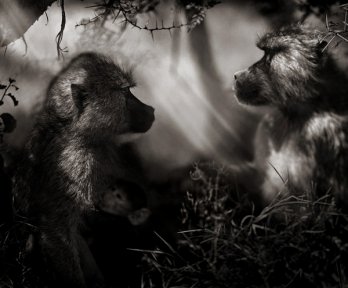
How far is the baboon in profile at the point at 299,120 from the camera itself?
221 centimetres

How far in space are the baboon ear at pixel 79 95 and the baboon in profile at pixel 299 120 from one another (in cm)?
76

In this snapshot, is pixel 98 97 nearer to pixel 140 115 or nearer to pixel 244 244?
pixel 140 115

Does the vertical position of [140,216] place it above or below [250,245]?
above

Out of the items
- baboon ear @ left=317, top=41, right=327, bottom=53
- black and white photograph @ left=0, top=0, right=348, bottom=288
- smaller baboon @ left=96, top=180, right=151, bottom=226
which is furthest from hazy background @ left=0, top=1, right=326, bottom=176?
baboon ear @ left=317, top=41, right=327, bottom=53

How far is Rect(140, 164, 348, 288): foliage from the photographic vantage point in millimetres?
2139

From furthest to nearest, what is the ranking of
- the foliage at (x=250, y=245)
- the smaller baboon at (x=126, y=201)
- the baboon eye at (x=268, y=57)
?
the smaller baboon at (x=126, y=201) < the baboon eye at (x=268, y=57) < the foliage at (x=250, y=245)

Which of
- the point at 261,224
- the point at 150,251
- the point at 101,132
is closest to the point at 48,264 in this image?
the point at 150,251

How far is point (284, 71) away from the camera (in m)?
2.27

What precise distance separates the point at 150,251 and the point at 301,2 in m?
1.34

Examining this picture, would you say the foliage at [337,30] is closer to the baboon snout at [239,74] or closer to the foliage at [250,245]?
the baboon snout at [239,74]

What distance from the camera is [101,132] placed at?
246 cm

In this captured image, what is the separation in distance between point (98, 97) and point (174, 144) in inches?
18.2

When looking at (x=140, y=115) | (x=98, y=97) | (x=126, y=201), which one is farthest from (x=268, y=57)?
(x=126, y=201)

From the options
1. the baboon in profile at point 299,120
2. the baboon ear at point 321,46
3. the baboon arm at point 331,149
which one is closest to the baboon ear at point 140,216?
the baboon in profile at point 299,120
